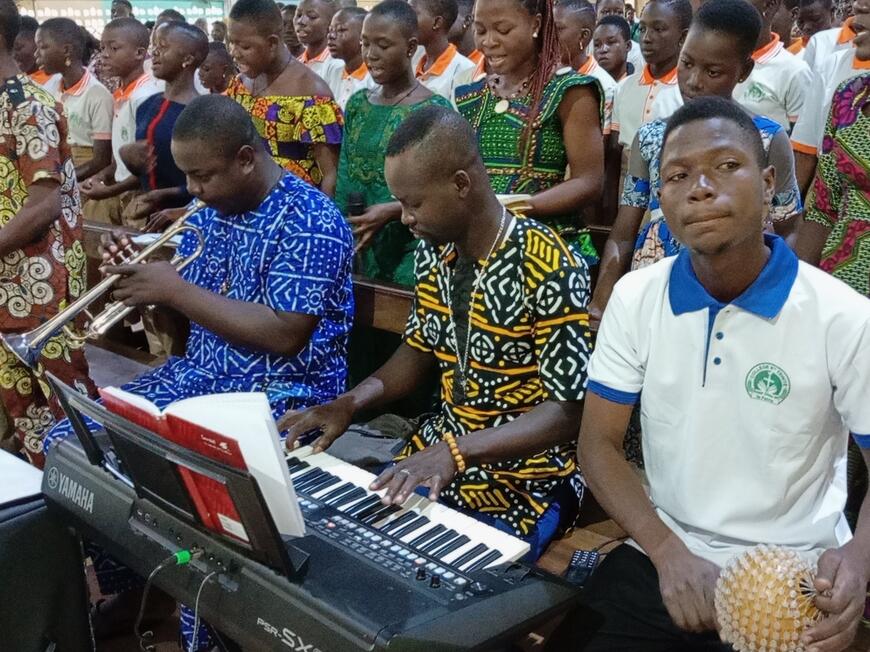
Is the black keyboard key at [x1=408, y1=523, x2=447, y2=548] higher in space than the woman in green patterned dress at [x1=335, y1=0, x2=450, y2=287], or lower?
lower

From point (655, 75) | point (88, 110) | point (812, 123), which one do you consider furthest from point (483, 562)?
point (88, 110)

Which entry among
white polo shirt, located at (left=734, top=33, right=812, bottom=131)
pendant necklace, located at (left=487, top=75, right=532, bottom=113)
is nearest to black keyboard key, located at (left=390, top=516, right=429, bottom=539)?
pendant necklace, located at (left=487, top=75, right=532, bottom=113)

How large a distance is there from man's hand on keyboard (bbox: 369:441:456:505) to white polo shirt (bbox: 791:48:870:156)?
86.5 inches

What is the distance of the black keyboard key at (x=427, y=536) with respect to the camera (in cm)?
181

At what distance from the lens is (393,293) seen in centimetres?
321

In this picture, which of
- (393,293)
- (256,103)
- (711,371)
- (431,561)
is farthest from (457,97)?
(431,561)

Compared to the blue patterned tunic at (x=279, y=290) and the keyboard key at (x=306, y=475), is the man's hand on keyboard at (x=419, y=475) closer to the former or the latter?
the keyboard key at (x=306, y=475)

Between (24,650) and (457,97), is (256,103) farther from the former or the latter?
(24,650)

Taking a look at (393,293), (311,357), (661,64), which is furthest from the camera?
(661,64)

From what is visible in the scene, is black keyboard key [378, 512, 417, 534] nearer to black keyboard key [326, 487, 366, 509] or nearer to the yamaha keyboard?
the yamaha keyboard

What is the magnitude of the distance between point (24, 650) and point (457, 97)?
7.64ft

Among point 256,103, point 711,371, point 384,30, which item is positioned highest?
point 384,30

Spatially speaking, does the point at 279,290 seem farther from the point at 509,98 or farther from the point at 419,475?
the point at 509,98

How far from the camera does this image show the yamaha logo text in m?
2.12
